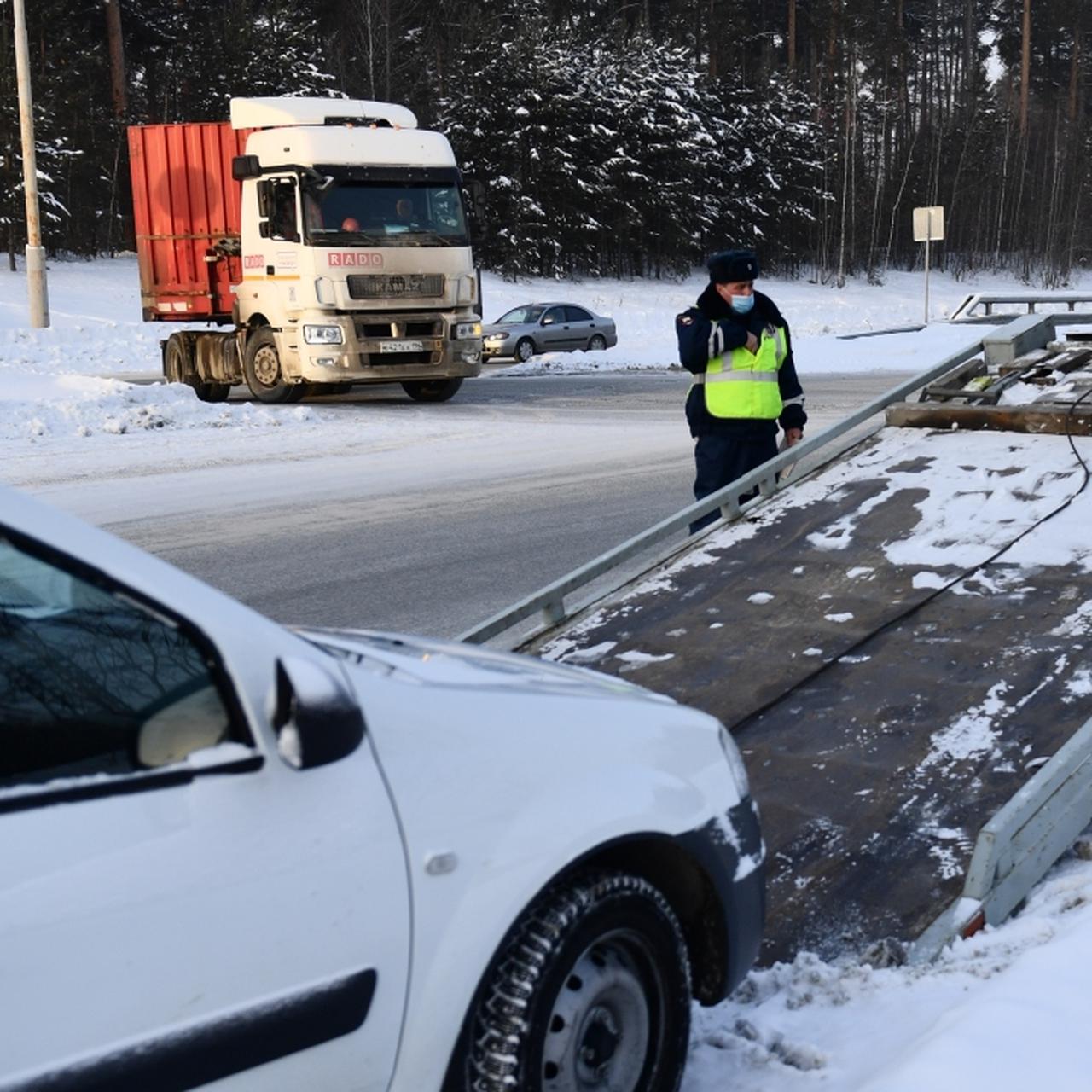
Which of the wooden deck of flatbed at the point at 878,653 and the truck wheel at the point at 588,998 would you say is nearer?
the truck wheel at the point at 588,998

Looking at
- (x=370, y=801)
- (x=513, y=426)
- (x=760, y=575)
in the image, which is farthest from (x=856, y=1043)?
(x=513, y=426)

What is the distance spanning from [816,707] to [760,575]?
4.02ft

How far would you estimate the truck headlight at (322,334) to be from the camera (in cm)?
1814

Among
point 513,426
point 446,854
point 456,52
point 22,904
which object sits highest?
point 456,52

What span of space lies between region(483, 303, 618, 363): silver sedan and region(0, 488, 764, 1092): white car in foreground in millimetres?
27314

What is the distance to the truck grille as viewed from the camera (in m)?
18.2

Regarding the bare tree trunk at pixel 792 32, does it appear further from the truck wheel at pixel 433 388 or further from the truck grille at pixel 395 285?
the truck grille at pixel 395 285

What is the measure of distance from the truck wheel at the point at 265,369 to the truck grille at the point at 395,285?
1362 mm

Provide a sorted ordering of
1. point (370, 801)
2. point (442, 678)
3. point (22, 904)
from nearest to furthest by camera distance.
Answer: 1. point (22, 904)
2. point (370, 801)
3. point (442, 678)

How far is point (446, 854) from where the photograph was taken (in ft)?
7.85

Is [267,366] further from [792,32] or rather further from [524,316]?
[792,32]

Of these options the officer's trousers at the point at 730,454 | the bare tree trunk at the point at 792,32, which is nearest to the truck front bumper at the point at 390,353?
the officer's trousers at the point at 730,454

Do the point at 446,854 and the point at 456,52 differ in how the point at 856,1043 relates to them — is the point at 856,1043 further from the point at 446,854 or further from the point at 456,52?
the point at 456,52

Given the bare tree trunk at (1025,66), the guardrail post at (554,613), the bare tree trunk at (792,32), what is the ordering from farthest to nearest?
the bare tree trunk at (1025,66), the bare tree trunk at (792,32), the guardrail post at (554,613)
